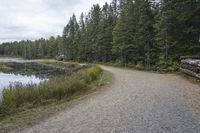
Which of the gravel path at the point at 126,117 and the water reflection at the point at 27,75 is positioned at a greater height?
the gravel path at the point at 126,117

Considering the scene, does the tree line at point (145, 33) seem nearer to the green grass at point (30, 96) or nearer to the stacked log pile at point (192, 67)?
the stacked log pile at point (192, 67)

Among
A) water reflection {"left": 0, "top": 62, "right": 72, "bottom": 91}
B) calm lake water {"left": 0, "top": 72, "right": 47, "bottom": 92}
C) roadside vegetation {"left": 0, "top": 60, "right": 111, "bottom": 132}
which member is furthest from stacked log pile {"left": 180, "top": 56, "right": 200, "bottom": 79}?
calm lake water {"left": 0, "top": 72, "right": 47, "bottom": 92}

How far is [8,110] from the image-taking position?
1016cm

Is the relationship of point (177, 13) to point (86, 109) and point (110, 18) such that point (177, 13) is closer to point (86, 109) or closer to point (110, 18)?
point (86, 109)

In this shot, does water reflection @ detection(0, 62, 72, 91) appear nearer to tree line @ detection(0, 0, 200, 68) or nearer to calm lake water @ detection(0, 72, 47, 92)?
calm lake water @ detection(0, 72, 47, 92)

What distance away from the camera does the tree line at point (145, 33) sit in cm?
2578

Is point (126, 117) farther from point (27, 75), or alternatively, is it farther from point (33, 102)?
point (27, 75)

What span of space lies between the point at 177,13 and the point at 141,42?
8.35m

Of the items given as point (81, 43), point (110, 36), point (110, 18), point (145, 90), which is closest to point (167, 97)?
point (145, 90)

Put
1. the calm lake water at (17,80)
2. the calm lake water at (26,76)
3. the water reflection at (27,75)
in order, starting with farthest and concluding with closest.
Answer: the water reflection at (27,75)
the calm lake water at (26,76)
the calm lake water at (17,80)

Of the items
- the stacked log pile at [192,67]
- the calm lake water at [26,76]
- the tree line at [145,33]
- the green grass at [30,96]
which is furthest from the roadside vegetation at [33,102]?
the tree line at [145,33]

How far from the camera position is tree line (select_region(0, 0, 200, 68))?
2578cm

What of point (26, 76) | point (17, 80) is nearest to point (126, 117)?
point (17, 80)

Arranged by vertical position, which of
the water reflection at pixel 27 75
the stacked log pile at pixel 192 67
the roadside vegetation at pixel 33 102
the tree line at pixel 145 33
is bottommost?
the water reflection at pixel 27 75
